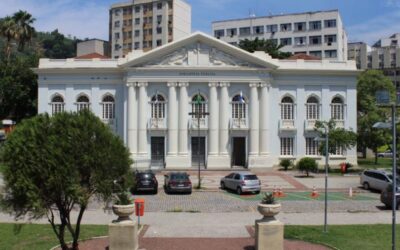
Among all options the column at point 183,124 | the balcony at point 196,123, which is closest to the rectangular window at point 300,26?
the balcony at point 196,123

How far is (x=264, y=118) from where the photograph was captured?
51.4m

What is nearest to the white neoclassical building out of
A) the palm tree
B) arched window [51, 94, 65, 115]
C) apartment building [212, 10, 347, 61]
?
arched window [51, 94, 65, 115]

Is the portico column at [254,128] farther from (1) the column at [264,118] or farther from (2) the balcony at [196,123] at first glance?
(2) the balcony at [196,123]

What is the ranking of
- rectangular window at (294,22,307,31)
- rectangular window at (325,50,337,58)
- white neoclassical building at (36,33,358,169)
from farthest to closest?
rectangular window at (294,22,307,31)
rectangular window at (325,50,337,58)
white neoclassical building at (36,33,358,169)

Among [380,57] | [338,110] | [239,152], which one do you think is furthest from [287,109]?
[380,57]

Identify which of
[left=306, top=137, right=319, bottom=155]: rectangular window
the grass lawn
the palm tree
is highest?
the palm tree

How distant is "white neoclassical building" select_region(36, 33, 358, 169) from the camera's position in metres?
50.5

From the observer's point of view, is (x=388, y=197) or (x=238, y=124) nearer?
(x=388, y=197)

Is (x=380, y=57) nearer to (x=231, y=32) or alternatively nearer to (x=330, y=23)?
(x=330, y=23)

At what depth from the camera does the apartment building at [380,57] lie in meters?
110

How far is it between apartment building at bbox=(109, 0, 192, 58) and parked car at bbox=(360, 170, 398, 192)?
66.9 meters

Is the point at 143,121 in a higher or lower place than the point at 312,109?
lower

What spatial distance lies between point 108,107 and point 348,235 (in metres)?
37.7

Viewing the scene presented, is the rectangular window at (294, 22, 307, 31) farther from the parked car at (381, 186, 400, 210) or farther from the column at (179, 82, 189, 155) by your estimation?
the parked car at (381, 186, 400, 210)
